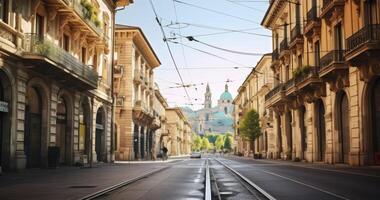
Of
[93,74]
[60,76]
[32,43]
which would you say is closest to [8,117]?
[32,43]

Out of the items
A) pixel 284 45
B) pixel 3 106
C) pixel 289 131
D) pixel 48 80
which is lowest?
pixel 289 131

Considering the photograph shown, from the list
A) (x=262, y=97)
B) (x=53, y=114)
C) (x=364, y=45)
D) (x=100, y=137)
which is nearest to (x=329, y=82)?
(x=364, y=45)

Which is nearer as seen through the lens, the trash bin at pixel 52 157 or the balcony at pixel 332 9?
the trash bin at pixel 52 157

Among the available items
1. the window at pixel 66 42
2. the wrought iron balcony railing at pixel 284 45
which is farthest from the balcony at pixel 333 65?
the window at pixel 66 42

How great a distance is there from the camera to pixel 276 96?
161 feet

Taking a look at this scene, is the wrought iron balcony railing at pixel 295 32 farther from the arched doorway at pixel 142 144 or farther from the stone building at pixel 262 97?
the arched doorway at pixel 142 144

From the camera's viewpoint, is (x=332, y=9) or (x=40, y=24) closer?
(x=40, y=24)

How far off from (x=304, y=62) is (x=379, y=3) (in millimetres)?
16345

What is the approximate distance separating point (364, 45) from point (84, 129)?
19563 millimetres

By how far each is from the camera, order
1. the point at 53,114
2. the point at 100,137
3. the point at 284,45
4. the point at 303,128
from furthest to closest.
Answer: the point at 284,45
the point at 303,128
the point at 100,137
the point at 53,114

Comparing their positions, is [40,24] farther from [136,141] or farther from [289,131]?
[136,141]

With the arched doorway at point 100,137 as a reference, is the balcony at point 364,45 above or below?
above

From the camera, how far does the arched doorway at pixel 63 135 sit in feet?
104

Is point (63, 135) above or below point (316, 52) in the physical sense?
below
